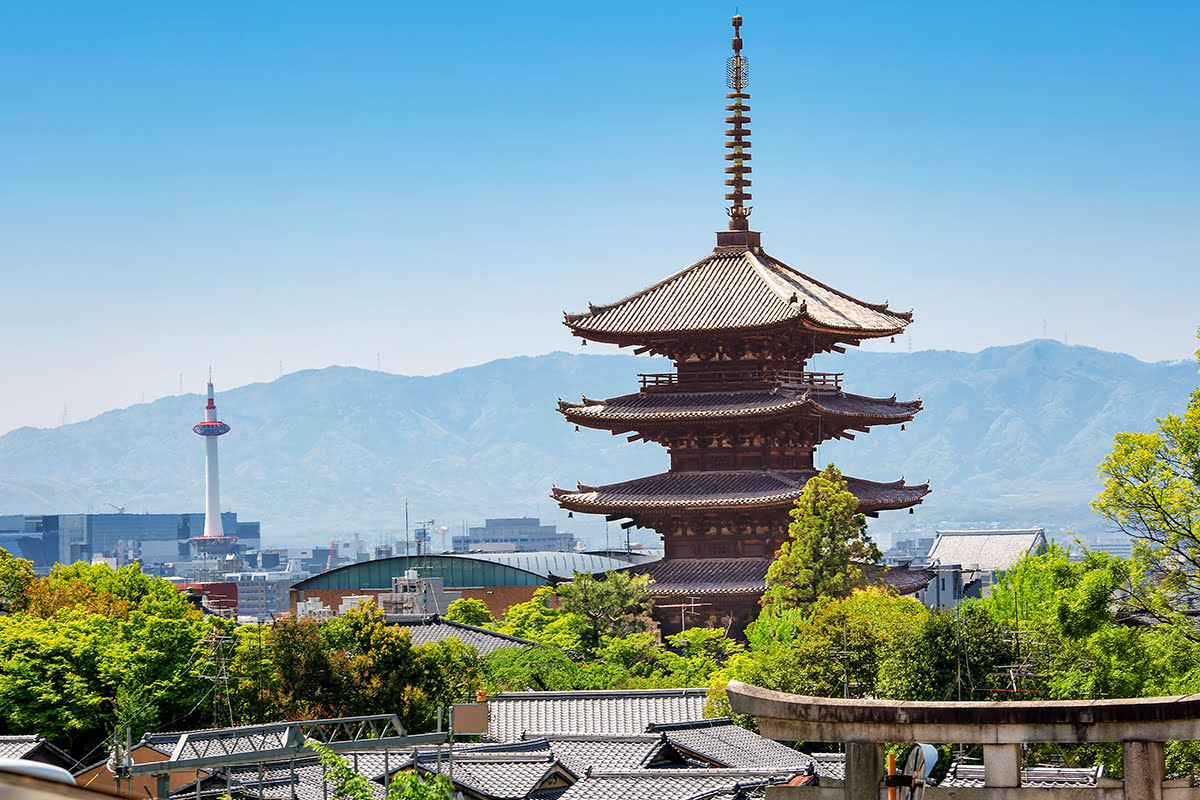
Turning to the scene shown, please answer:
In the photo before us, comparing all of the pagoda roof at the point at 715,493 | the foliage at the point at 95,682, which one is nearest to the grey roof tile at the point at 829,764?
the foliage at the point at 95,682

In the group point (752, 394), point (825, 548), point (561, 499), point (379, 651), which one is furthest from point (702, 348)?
point (379, 651)

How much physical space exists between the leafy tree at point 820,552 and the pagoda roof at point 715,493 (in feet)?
19.6

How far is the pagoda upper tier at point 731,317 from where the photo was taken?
7281cm

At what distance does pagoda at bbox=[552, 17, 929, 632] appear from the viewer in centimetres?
7106

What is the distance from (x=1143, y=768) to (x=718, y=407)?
185 ft

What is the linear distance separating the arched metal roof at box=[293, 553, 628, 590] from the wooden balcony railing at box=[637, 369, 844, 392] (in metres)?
28.6

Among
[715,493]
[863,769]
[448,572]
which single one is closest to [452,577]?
[448,572]

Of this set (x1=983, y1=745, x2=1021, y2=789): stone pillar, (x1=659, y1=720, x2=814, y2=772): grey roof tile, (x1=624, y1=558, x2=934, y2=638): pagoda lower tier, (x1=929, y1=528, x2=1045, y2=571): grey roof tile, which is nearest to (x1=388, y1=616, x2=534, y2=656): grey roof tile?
(x1=624, y1=558, x2=934, y2=638): pagoda lower tier

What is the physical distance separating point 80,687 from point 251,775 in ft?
52.7

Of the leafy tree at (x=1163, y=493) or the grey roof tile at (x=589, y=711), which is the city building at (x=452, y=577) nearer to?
the grey roof tile at (x=589, y=711)

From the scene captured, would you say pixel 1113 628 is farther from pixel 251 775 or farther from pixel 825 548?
pixel 825 548

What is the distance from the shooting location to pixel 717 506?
70438mm

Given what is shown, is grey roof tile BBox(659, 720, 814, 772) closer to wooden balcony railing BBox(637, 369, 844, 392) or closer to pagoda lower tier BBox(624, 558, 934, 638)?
pagoda lower tier BBox(624, 558, 934, 638)

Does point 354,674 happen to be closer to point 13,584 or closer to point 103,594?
point 103,594
